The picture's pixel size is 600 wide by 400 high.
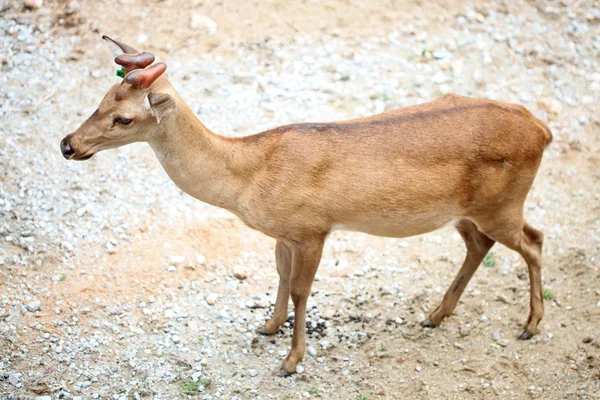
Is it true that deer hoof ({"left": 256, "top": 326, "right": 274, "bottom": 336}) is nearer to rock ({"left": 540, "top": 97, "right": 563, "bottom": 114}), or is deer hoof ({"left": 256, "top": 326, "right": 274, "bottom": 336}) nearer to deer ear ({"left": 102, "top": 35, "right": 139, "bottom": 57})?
deer ear ({"left": 102, "top": 35, "right": 139, "bottom": 57})

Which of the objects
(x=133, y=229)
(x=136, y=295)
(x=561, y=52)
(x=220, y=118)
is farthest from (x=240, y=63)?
(x=561, y=52)

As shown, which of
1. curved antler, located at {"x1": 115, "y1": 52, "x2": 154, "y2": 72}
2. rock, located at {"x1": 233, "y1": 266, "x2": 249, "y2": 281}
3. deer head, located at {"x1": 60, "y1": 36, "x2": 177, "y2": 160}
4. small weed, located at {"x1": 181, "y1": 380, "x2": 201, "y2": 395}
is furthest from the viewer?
rock, located at {"x1": 233, "y1": 266, "x2": 249, "y2": 281}

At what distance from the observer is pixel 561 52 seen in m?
11.0

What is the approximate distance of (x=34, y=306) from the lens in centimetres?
692

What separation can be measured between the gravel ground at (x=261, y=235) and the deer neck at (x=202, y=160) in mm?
1660

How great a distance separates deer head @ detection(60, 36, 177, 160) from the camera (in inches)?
217

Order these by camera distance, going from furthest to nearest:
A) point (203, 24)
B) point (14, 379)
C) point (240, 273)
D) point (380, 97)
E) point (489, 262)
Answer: point (203, 24)
point (380, 97)
point (489, 262)
point (240, 273)
point (14, 379)

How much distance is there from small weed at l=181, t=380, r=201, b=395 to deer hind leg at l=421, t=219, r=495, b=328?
2.42 metres

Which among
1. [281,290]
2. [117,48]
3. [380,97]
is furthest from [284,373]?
[380,97]

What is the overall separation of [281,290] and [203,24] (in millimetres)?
5026

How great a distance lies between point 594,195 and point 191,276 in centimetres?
498

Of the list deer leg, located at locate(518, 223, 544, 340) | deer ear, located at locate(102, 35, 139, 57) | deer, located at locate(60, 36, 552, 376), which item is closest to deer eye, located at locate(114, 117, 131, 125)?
deer, located at locate(60, 36, 552, 376)

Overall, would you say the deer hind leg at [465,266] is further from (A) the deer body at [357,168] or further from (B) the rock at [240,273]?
(B) the rock at [240,273]

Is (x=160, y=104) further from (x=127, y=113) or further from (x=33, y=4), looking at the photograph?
(x=33, y=4)
